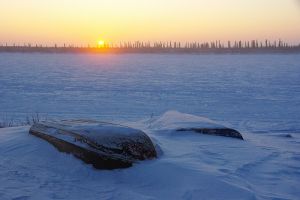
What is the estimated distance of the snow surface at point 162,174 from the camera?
14.5 ft

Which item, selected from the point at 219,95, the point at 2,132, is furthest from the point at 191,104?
the point at 2,132

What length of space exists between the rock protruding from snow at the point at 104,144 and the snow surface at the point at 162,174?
11 centimetres

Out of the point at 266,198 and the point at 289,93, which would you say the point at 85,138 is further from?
the point at 289,93

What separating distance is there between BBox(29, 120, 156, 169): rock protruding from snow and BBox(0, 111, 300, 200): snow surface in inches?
4.2

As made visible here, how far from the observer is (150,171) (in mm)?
5008

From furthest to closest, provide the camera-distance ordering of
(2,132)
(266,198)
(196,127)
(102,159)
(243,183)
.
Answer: (196,127) → (2,132) → (102,159) → (243,183) → (266,198)

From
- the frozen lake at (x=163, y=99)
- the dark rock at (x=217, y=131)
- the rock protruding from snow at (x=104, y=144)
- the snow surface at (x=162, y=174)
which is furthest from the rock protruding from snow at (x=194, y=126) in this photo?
the frozen lake at (x=163, y=99)

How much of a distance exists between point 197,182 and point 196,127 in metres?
2.87

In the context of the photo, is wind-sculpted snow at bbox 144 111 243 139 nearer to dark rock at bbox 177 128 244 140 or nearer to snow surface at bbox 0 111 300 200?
dark rock at bbox 177 128 244 140

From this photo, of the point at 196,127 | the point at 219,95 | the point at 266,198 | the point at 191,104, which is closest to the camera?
the point at 266,198

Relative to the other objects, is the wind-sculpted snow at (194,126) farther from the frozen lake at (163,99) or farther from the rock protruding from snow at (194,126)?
the frozen lake at (163,99)

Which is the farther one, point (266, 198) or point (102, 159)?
point (102, 159)

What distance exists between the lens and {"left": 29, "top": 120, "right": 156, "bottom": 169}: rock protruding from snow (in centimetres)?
523

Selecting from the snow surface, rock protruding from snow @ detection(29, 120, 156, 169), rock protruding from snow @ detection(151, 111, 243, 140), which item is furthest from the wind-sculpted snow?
rock protruding from snow @ detection(29, 120, 156, 169)
